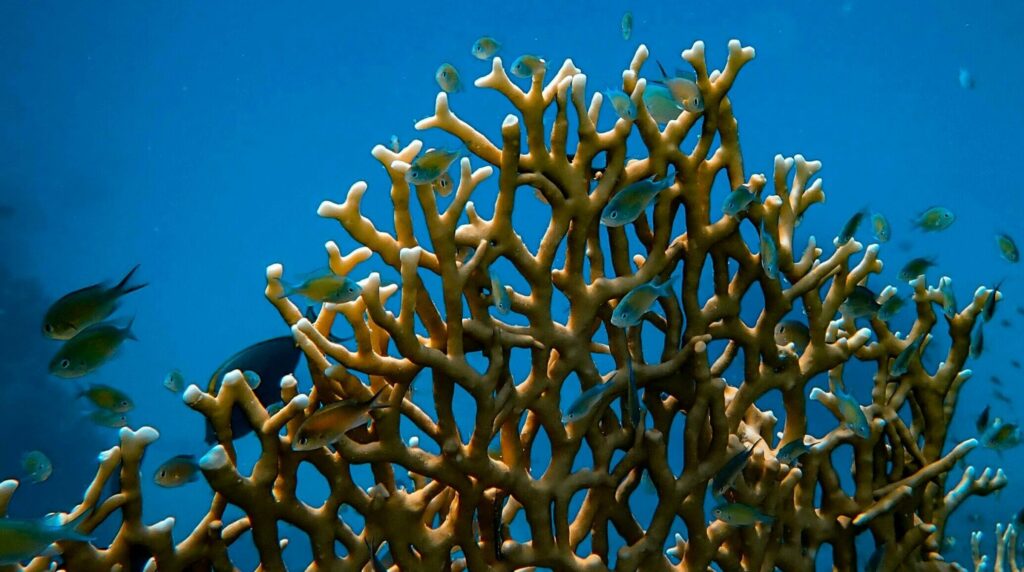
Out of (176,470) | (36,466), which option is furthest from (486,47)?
(36,466)

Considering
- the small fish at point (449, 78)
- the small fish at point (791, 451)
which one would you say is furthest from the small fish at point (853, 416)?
the small fish at point (449, 78)

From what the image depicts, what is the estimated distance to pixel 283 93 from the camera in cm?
6209

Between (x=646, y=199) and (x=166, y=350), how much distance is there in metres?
76.6

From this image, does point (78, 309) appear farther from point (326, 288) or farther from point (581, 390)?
point (581, 390)

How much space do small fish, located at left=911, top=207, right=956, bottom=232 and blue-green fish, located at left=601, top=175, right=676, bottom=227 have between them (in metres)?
4.40

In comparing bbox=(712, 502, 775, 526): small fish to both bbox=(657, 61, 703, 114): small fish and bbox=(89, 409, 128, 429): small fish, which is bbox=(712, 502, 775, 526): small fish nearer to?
bbox=(657, 61, 703, 114): small fish

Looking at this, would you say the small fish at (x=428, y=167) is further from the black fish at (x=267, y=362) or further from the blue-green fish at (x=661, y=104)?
the blue-green fish at (x=661, y=104)

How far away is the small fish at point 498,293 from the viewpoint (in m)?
2.84

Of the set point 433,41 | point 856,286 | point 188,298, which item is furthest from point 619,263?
point 188,298

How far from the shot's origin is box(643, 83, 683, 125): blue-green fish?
3.31m

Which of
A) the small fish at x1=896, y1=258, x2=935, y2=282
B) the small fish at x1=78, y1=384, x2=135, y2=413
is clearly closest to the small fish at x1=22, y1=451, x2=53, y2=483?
the small fish at x1=78, y1=384, x2=135, y2=413

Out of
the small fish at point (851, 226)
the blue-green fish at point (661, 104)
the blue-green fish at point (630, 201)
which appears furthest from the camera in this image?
the small fish at point (851, 226)

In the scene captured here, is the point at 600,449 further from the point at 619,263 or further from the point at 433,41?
the point at 433,41

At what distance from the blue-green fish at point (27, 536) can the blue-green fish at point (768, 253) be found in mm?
2905
